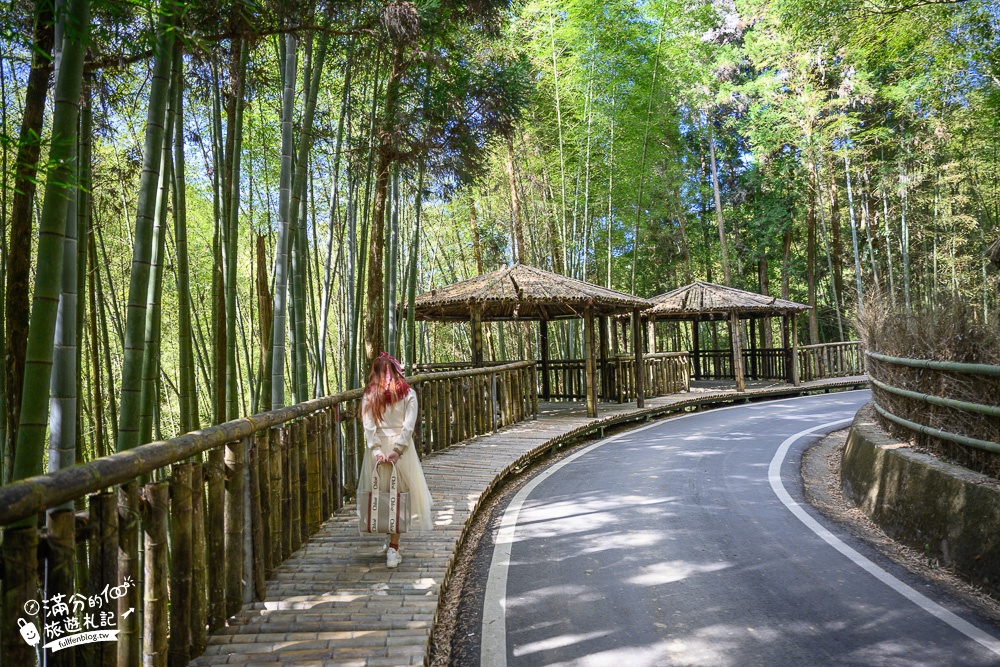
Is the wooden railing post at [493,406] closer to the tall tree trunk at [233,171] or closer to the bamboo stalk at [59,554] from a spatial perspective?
the tall tree trunk at [233,171]

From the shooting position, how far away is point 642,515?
18.1 feet

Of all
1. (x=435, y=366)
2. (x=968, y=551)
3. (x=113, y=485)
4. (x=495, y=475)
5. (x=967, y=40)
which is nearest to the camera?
(x=113, y=485)

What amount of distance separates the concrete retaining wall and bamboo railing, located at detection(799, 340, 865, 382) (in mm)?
14556

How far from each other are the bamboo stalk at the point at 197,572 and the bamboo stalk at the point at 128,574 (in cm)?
45

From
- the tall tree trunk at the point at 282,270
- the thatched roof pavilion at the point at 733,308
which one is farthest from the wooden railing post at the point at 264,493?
the thatched roof pavilion at the point at 733,308

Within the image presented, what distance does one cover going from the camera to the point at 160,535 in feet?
8.11

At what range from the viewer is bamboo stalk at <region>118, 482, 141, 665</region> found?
2.19 m

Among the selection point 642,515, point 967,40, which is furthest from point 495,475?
point 967,40

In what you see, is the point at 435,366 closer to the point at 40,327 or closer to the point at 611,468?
the point at 611,468

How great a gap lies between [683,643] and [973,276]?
22.2 meters

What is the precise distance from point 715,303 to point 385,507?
15031 millimetres

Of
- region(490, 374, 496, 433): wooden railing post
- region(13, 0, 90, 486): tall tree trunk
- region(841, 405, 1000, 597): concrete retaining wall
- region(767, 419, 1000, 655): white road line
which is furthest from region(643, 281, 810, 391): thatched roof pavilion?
region(13, 0, 90, 486): tall tree trunk

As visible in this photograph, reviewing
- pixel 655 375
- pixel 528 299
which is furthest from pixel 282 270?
pixel 655 375

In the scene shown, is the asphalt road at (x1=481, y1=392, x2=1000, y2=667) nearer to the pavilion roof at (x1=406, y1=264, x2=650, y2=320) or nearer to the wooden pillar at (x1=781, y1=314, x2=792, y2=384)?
the pavilion roof at (x1=406, y1=264, x2=650, y2=320)
